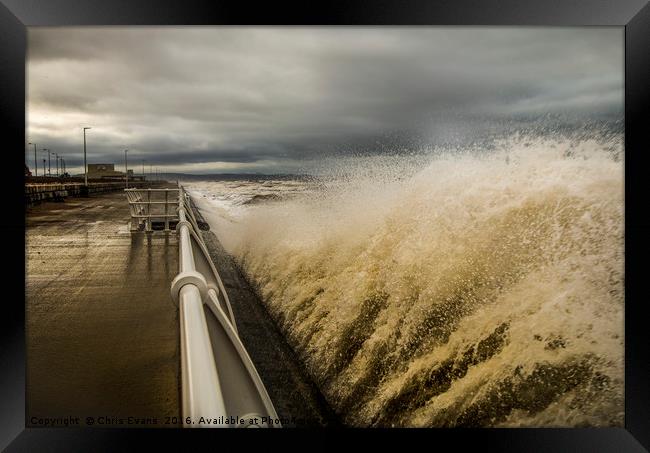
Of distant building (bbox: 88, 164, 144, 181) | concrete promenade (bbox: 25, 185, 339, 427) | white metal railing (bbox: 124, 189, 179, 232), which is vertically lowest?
concrete promenade (bbox: 25, 185, 339, 427)

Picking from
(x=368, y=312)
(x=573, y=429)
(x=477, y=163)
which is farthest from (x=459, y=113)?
(x=573, y=429)

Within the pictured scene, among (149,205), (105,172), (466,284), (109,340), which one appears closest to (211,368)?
(109,340)

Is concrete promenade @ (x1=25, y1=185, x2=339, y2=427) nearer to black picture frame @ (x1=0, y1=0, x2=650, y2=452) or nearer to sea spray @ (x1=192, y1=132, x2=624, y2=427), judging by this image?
black picture frame @ (x1=0, y1=0, x2=650, y2=452)

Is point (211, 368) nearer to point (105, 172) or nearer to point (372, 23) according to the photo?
point (372, 23)

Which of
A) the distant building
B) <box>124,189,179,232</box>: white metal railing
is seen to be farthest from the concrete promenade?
the distant building

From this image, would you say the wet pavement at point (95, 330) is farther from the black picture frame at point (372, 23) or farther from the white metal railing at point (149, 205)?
the white metal railing at point (149, 205)

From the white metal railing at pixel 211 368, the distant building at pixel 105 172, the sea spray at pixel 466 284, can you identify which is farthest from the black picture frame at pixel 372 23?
the white metal railing at pixel 211 368
